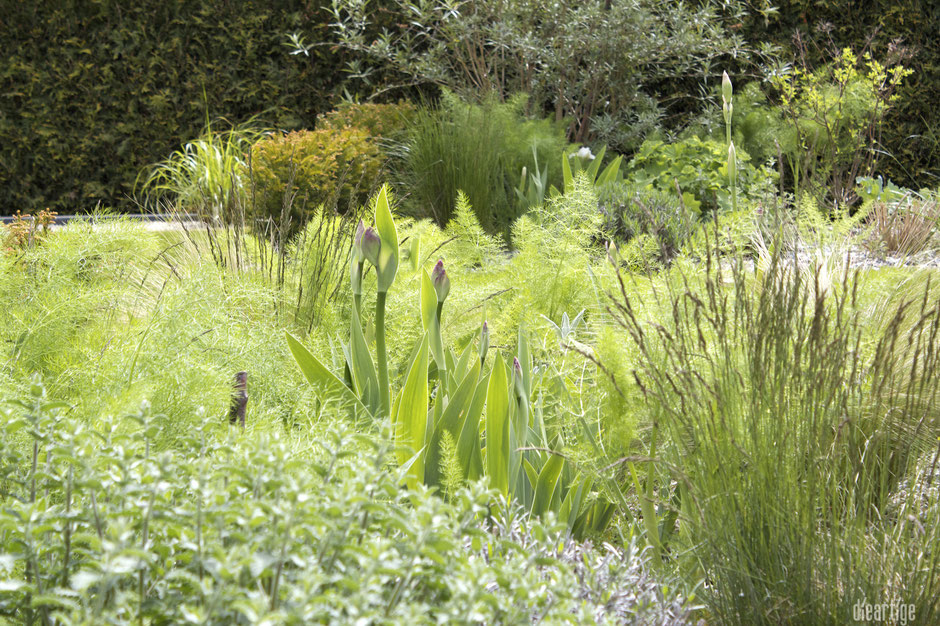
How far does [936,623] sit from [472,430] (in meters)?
0.83

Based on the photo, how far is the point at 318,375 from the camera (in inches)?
67.0

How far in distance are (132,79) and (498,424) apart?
21.2ft

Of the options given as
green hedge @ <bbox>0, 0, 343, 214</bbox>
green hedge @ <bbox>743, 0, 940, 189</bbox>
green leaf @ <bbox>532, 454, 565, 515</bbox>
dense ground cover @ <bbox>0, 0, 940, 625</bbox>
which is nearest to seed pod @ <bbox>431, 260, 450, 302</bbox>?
dense ground cover @ <bbox>0, 0, 940, 625</bbox>

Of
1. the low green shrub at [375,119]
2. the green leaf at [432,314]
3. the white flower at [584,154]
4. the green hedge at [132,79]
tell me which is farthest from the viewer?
the green hedge at [132,79]

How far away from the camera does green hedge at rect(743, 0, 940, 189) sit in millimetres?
6215

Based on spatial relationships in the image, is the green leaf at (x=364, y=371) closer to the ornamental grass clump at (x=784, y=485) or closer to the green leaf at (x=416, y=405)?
the green leaf at (x=416, y=405)

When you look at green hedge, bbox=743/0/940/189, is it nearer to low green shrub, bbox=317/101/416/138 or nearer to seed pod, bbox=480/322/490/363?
low green shrub, bbox=317/101/416/138

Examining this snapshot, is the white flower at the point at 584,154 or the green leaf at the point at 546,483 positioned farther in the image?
the white flower at the point at 584,154

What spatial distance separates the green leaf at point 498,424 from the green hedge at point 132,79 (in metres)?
5.67

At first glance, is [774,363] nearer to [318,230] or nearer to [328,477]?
[328,477]

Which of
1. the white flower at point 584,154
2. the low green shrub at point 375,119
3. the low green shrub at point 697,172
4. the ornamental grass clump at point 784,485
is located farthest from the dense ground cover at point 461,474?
the low green shrub at point 375,119

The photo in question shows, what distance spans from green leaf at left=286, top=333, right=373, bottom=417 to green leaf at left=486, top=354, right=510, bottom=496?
34cm

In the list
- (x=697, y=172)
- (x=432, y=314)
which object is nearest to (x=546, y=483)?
(x=432, y=314)

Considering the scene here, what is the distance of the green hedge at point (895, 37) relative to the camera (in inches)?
245
